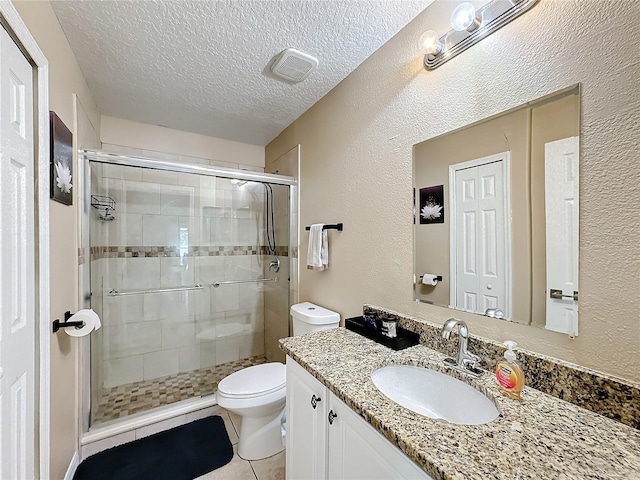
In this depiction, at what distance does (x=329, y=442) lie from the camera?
3.22 feet

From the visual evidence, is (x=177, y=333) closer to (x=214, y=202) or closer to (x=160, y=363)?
(x=160, y=363)

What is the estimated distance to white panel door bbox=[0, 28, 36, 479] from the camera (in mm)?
831

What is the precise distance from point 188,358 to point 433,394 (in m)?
2.20

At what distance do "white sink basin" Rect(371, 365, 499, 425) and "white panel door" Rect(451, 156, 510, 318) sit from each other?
30 cm

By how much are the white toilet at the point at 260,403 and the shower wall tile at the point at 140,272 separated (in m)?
1.20

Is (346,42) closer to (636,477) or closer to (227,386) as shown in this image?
(636,477)

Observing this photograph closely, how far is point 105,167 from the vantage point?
6.57 ft

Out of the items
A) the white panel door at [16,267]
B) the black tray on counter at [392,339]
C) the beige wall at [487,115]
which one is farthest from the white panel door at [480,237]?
the white panel door at [16,267]

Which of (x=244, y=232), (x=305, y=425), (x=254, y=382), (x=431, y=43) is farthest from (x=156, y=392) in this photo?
(x=431, y=43)

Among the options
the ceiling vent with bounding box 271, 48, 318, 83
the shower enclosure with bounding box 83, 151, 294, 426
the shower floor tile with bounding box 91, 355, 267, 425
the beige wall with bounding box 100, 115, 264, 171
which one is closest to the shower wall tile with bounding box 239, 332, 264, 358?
the shower enclosure with bounding box 83, 151, 294, 426

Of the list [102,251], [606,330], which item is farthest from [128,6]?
[606,330]

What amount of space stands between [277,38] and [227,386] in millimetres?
1940

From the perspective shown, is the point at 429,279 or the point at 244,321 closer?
the point at 429,279

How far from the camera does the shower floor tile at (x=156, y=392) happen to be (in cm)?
195
